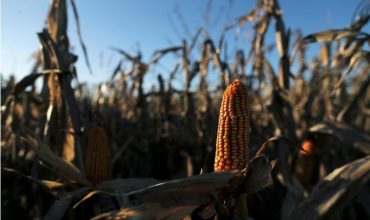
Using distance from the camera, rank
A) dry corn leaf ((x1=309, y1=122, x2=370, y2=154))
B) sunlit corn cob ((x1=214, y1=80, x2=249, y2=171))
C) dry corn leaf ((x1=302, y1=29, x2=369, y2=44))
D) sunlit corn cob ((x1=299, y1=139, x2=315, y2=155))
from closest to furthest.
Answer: sunlit corn cob ((x1=214, y1=80, x2=249, y2=171))
dry corn leaf ((x1=309, y1=122, x2=370, y2=154))
sunlit corn cob ((x1=299, y1=139, x2=315, y2=155))
dry corn leaf ((x1=302, y1=29, x2=369, y2=44))

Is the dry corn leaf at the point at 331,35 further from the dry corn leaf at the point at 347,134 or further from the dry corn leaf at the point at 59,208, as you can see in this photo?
the dry corn leaf at the point at 59,208

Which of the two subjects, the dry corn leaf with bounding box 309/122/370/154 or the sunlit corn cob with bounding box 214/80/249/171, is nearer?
the sunlit corn cob with bounding box 214/80/249/171

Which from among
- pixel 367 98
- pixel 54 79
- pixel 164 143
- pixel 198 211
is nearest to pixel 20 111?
pixel 164 143

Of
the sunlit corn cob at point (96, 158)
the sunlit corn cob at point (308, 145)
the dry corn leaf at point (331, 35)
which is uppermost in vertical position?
the dry corn leaf at point (331, 35)

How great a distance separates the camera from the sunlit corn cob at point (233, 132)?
146 centimetres

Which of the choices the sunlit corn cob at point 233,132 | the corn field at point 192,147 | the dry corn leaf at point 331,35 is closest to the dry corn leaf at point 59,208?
the corn field at point 192,147

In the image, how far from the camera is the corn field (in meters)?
1.46

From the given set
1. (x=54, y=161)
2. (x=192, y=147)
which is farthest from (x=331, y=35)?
(x=54, y=161)

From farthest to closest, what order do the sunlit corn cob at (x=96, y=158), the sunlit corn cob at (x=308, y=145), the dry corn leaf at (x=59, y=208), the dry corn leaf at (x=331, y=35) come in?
the dry corn leaf at (x=331, y=35) < the sunlit corn cob at (x=308, y=145) < the sunlit corn cob at (x=96, y=158) < the dry corn leaf at (x=59, y=208)

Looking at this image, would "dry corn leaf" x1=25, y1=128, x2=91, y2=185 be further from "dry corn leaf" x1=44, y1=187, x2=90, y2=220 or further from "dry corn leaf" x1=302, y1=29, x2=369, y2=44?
"dry corn leaf" x1=302, y1=29, x2=369, y2=44

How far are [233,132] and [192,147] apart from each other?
3316 mm

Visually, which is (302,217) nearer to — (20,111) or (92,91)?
(20,111)

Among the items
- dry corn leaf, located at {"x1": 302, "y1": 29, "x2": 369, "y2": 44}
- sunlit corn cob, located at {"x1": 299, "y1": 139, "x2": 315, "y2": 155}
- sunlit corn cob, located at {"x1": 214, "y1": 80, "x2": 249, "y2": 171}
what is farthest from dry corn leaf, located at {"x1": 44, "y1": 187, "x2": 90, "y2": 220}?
dry corn leaf, located at {"x1": 302, "y1": 29, "x2": 369, "y2": 44}

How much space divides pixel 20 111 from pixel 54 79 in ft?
8.32
